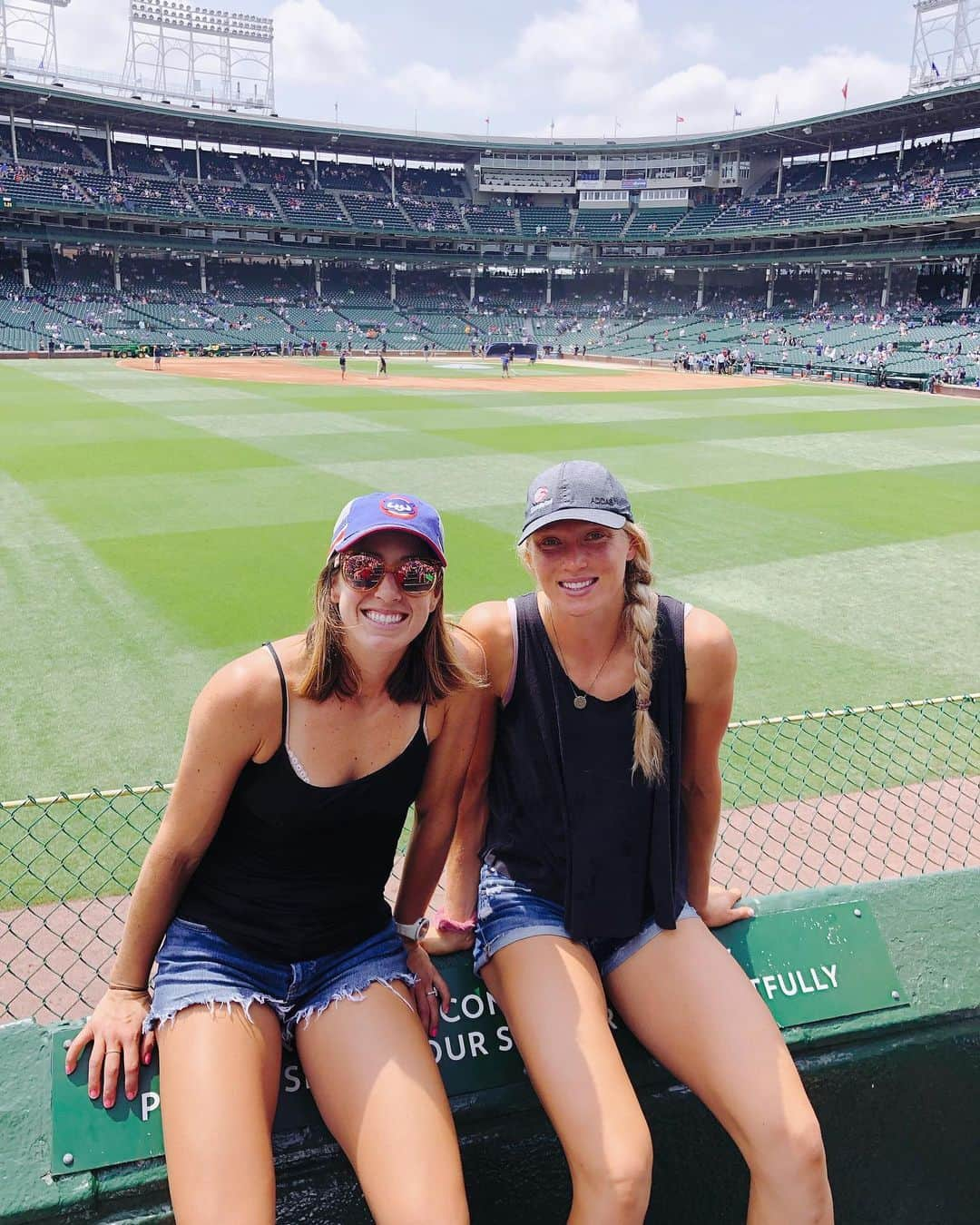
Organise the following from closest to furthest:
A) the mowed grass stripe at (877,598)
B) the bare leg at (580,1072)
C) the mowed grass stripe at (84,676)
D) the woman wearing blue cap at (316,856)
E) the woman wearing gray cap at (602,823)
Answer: the bare leg at (580,1072)
the woman wearing blue cap at (316,856)
the woman wearing gray cap at (602,823)
the mowed grass stripe at (84,676)
the mowed grass stripe at (877,598)

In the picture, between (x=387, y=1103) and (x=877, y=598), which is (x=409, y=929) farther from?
(x=877, y=598)

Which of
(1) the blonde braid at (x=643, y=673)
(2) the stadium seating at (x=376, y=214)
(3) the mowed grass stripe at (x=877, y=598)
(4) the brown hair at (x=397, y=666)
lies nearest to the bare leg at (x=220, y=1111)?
(4) the brown hair at (x=397, y=666)

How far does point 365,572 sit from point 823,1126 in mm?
2460

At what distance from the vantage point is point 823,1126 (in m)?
3.35

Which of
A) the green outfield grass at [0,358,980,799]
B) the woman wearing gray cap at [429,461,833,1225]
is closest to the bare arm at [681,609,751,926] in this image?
the woman wearing gray cap at [429,461,833,1225]

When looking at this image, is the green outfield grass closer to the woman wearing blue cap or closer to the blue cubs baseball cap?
the woman wearing blue cap

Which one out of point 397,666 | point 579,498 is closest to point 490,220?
point 579,498

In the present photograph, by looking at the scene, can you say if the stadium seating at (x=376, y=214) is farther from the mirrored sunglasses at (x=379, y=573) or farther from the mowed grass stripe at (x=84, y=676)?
the mirrored sunglasses at (x=379, y=573)

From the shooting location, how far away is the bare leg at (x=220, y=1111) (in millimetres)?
2426

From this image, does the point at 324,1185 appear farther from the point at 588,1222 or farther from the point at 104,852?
the point at 104,852

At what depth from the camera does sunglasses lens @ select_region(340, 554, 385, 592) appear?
303 cm

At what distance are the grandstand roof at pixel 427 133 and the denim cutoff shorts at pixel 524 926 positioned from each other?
217 ft

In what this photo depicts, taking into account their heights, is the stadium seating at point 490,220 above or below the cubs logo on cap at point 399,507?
above

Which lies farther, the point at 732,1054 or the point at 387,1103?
the point at 732,1054
